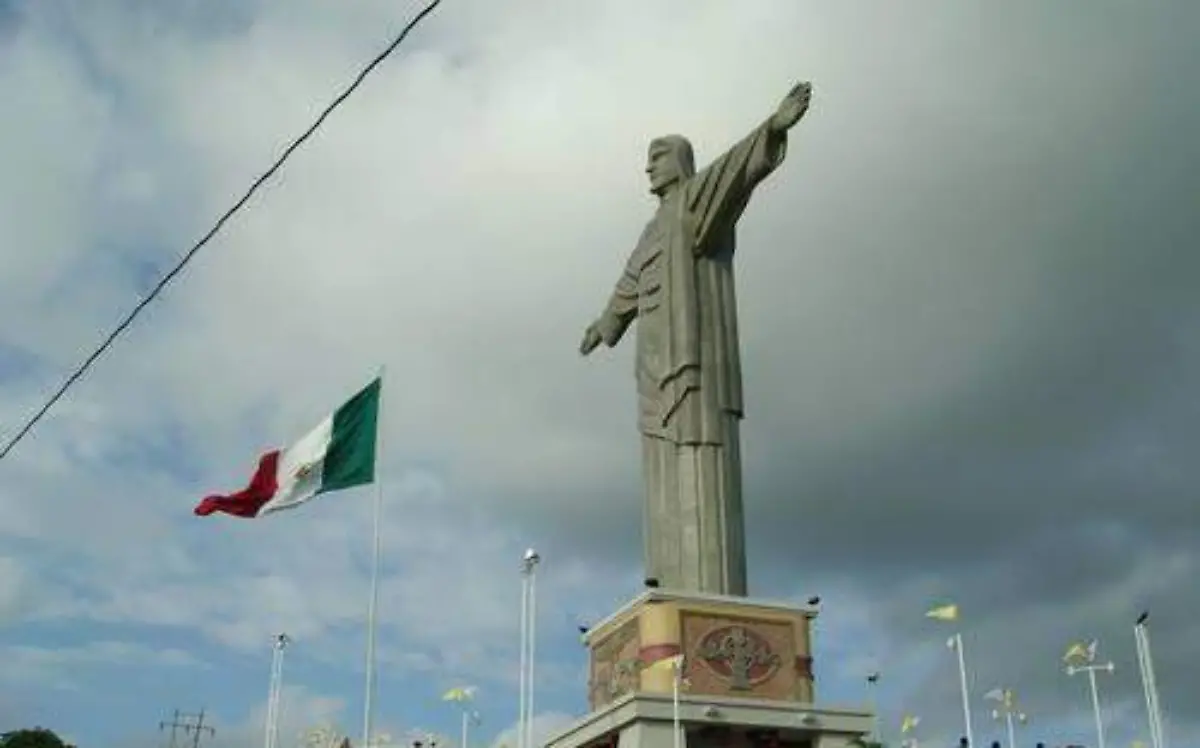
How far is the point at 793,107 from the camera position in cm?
1820

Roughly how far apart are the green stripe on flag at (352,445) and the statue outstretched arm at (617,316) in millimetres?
4009

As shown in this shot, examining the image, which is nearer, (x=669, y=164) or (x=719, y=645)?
(x=719, y=645)

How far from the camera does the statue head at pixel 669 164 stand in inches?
808

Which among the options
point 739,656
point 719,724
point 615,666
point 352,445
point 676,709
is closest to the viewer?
point 676,709

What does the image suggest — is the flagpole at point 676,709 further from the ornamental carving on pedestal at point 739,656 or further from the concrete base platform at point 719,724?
the ornamental carving on pedestal at point 739,656

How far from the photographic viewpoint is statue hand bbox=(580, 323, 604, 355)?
72.3 ft

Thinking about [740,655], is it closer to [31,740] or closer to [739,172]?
[739,172]

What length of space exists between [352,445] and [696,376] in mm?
4503

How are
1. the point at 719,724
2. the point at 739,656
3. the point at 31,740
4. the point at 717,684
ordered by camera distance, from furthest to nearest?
the point at 31,740 → the point at 739,656 → the point at 717,684 → the point at 719,724

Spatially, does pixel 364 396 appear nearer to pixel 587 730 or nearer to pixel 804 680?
pixel 587 730

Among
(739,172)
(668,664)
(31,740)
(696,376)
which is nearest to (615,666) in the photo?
(668,664)

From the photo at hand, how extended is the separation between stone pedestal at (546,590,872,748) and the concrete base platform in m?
0.01

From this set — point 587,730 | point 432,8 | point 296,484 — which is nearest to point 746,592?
point 587,730

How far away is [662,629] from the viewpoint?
16875 millimetres
